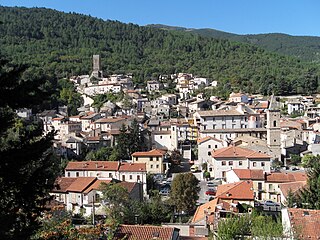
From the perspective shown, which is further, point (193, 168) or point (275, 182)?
point (193, 168)

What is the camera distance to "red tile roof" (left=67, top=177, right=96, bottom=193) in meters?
32.5

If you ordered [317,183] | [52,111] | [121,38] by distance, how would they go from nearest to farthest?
[317,183]
[52,111]
[121,38]

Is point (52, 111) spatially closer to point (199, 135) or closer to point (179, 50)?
point (199, 135)

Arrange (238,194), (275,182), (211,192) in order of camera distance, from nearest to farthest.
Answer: (238,194)
(275,182)
(211,192)

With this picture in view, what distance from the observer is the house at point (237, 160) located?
3909cm

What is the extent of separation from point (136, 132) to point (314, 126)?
2237cm

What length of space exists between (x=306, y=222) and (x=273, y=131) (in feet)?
92.5

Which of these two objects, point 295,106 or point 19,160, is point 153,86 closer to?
point 295,106

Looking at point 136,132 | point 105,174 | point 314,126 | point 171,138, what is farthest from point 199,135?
point 105,174

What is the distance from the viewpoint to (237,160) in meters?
39.6

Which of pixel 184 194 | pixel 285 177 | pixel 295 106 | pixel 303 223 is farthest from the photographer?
pixel 295 106

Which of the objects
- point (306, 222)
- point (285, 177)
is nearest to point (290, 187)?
point (285, 177)

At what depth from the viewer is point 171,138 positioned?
5356cm

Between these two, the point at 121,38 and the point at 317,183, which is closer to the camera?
the point at 317,183
